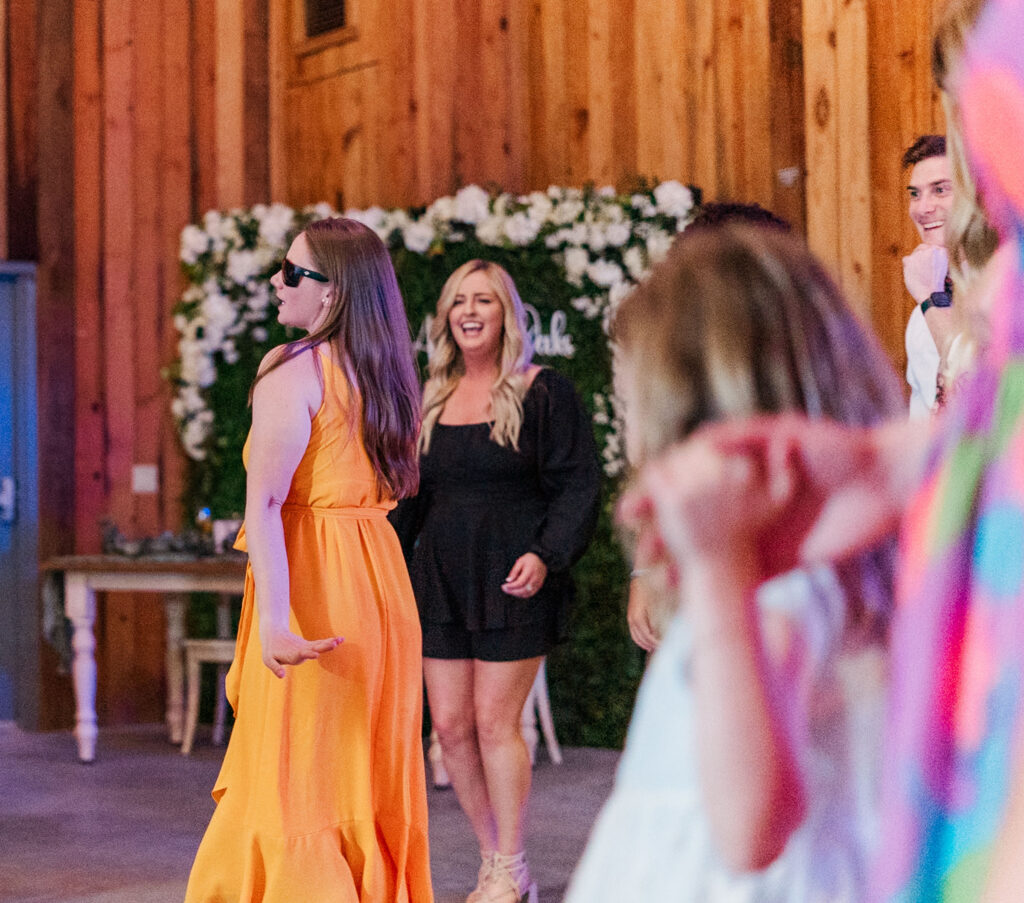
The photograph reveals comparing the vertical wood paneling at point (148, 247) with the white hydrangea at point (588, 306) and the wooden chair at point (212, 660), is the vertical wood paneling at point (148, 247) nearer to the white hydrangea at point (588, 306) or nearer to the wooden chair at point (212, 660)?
the wooden chair at point (212, 660)

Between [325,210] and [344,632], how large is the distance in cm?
360

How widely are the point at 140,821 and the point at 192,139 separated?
3439mm

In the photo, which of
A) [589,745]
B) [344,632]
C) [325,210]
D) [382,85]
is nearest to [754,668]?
[344,632]

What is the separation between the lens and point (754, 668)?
2.48 feet

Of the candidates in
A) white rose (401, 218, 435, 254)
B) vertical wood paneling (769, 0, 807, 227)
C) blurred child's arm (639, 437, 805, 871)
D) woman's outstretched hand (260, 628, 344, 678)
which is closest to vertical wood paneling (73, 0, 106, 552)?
white rose (401, 218, 435, 254)

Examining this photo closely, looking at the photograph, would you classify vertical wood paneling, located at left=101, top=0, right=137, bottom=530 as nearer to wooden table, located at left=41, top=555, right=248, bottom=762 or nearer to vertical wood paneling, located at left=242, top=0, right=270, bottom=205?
vertical wood paneling, located at left=242, top=0, right=270, bottom=205

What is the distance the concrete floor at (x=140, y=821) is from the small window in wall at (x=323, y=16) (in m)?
3.45

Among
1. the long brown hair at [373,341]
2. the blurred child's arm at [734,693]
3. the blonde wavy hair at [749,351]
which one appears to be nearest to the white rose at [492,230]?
the long brown hair at [373,341]

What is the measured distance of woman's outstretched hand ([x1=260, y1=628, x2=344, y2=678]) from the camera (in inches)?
87.4

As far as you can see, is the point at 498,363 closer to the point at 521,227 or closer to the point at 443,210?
the point at 521,227

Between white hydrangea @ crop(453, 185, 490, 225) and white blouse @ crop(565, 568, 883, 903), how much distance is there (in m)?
4.55

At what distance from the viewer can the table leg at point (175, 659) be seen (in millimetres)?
5625

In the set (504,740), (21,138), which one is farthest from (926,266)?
(21,138)

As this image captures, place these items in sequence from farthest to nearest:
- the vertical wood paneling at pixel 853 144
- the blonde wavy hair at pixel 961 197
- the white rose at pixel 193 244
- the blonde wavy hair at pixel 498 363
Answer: the white rose at pixel 193 244, the vertical wood paneling at pixel 853 144, the blonde wavy hair at pixel 498 363, the blonde wavy hair at pixel 961 197
